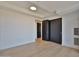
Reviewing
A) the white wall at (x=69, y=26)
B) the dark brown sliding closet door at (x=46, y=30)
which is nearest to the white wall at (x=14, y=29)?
the dark brown sliding closet door at (x=46, y=30)

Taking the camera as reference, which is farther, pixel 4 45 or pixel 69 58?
pixel 4 45

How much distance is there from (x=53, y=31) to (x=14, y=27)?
3618 mm

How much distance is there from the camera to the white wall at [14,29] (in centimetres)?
475

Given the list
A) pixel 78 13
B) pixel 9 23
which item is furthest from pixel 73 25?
pixel 9 23

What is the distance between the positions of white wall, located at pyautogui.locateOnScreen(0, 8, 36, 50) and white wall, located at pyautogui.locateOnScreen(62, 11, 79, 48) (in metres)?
2.92

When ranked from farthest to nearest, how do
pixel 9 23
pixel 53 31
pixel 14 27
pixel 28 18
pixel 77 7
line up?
1. pixel 53 31
2. pixel 28 18
3. pixel 14 27
4. pixel 9 23
5. pixel 77 7

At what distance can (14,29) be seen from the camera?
17.9 feet

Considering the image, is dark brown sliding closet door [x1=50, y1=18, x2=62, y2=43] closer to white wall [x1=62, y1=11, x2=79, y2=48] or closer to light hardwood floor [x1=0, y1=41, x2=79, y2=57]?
white wall [x1=62, y1=11, x2=79, y2=48]

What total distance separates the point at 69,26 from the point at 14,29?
3644 millimetres

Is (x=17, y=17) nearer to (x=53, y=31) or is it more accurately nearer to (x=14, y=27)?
(x=14, y=27)

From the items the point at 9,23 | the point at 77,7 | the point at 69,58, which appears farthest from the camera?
the point at 9,23

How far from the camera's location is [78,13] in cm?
486

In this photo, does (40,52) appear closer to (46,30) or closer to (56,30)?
(56,30)

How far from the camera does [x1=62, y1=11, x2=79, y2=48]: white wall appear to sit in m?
5.02
